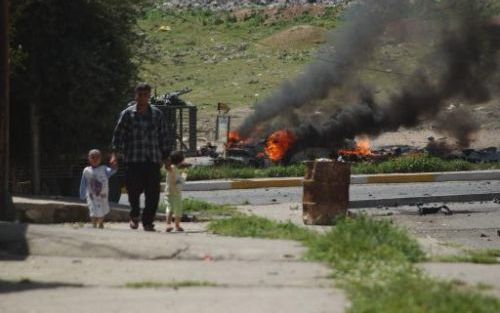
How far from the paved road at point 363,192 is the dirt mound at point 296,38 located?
29067 millimetres

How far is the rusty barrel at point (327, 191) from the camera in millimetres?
12898

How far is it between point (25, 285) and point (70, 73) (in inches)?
296

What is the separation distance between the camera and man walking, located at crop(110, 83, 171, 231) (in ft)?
37.9

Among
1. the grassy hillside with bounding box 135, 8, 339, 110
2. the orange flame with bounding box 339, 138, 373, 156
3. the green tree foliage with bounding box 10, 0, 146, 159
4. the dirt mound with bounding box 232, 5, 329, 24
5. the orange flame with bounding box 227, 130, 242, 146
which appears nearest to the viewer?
the green tree foliage with bounding box 10, 0, 146, 159

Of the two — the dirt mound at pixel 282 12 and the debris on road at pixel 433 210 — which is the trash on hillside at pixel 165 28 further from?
the debris on road at pixel 433 210

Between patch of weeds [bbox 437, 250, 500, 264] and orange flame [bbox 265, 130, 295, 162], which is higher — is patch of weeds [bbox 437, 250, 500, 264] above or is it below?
below

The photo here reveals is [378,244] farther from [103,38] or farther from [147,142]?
[103,38]

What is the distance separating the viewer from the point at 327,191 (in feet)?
42.5

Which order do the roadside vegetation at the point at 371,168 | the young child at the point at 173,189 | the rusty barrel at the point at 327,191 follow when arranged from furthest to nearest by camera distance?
the roadside vegetation at the point at 371,168, the rusty barrel at the point at 327,191, the young child at the point at 173,189

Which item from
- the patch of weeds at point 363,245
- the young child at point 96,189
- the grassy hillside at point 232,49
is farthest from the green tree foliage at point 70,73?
the grassy hillside at point 232,49

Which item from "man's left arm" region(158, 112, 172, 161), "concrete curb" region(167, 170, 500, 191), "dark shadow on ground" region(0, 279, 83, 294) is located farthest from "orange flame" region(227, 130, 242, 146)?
"dark shadow on ground" region(0, 279, 83, 294)

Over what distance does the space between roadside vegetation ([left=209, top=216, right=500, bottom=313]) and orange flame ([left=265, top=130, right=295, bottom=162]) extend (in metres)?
14.4

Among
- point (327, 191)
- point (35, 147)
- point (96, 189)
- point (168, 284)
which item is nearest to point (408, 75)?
point (35, 147)

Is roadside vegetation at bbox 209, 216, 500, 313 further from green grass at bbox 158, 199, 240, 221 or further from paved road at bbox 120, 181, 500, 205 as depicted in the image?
paved road at bbox 120, 181, 500, 205
